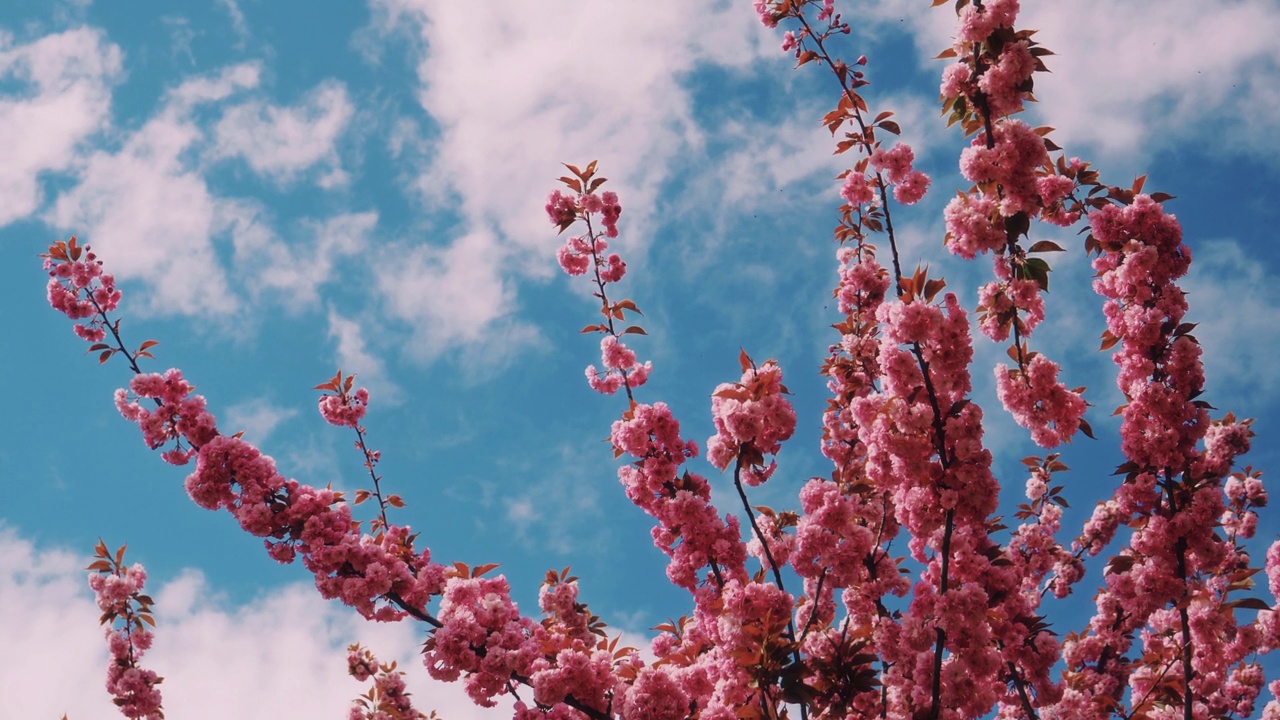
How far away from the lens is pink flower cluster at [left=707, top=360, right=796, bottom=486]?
4496 mm

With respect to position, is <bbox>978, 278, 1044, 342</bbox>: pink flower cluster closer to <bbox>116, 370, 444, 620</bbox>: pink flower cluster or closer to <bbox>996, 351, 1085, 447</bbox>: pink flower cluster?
<bbox>996, 351, 1085, 447</bbox>: pink flower cluster

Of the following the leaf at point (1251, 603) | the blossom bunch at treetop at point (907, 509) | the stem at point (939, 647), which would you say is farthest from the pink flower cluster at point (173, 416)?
the leaf at point (1251, 603)

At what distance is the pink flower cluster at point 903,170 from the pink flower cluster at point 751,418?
90.7 inches

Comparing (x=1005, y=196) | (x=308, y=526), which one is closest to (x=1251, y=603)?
(x=1005, y=196)

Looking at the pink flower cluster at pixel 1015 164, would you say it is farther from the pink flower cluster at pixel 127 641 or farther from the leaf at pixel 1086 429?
the pink flower cluster at pixel 127 641

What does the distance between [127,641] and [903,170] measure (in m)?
6.46

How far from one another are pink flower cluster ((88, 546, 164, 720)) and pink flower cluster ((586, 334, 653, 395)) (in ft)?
11.5

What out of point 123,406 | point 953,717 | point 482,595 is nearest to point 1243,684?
point 953,717

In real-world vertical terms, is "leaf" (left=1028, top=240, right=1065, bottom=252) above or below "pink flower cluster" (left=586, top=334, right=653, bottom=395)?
below

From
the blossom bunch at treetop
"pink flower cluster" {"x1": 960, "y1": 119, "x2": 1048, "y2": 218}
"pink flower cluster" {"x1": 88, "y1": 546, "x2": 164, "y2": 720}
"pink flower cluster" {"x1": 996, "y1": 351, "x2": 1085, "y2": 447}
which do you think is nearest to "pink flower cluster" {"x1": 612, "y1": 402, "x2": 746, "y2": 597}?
the blossom bunch at treetop

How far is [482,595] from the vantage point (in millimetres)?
4703

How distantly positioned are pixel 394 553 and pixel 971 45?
4.45 metres

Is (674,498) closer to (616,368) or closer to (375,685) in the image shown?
(616,368)

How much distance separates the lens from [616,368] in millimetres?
6324
